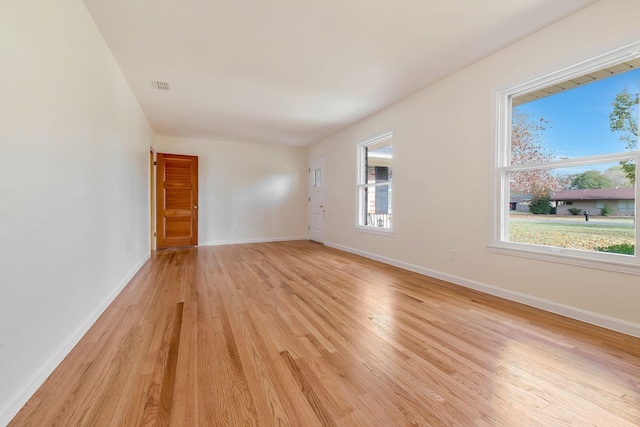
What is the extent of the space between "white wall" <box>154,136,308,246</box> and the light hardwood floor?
3656 mm

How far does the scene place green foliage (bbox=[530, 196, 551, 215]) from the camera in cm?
247

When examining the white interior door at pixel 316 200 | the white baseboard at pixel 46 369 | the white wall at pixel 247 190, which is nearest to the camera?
the white baseboard at pixel 46 369

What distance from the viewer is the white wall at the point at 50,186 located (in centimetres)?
117

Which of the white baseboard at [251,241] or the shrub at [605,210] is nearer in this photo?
the shrub at [605,210]

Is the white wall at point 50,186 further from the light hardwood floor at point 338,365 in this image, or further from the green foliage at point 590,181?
the green foliage at point 590,181

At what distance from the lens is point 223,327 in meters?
2.03

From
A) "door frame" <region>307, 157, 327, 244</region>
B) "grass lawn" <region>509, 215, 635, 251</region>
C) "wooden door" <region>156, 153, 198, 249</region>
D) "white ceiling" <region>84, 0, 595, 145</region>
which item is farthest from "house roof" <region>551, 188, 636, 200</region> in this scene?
"wooden door" <region>156, 153, 198, 249</region>

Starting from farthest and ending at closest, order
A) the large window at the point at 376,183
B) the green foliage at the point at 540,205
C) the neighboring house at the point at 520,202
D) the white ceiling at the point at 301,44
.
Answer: the large window at the point at 376,183, the neighboring house at the point at 520,202, the green foliage at the point at 540,205, the white ceiling at the point at 301,44

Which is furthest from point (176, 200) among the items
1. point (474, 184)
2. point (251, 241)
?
point (474, 184)

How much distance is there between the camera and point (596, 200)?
2.17 m


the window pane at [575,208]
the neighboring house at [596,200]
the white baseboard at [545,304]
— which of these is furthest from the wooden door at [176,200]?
the neighboring house at [596,200]

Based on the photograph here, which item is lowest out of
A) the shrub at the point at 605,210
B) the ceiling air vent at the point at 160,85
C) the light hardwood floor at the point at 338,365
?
the light hardwood floor at the point at 338,365

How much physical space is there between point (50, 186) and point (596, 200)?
12.5 ft

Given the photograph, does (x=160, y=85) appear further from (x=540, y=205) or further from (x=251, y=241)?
(x=540, y=205)
